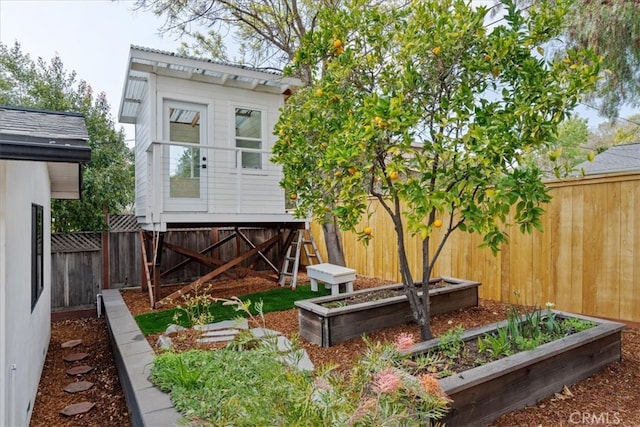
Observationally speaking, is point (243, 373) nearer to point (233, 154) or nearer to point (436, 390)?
point (436, 390)

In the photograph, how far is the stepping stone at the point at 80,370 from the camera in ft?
14.4

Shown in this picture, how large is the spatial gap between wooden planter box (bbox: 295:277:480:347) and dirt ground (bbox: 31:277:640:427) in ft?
0.31

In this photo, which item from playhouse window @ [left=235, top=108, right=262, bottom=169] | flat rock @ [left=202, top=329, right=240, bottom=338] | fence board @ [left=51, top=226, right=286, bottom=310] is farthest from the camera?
playhouse window @ [left=235, top=108, right=262, bottom=169]

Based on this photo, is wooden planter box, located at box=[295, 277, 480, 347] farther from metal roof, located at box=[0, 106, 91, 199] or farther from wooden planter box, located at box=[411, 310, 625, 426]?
metal roof, located at box=[0, 106, 91, 199]

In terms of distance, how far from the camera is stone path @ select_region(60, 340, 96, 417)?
Result: 11.7 ft

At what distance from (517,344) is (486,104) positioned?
203 cm

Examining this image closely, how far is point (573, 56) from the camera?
295 cm

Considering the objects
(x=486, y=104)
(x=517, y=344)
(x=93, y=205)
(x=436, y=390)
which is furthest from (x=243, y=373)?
(x=93, y=205)

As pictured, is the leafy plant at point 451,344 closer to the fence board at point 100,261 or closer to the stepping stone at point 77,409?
the stepping stone at point 77,409

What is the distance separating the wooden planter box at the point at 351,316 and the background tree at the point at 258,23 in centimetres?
301

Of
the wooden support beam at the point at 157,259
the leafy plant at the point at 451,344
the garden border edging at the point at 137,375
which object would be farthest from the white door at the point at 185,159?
the leafy plant at the point at 451,344

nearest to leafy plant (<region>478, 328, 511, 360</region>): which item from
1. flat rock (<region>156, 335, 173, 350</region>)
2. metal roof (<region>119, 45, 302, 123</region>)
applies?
flat rock (<region>156, 335, 173, 350</region>)

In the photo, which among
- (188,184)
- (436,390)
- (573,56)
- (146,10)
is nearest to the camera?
(436,390)

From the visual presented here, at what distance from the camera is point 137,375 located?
332cm
